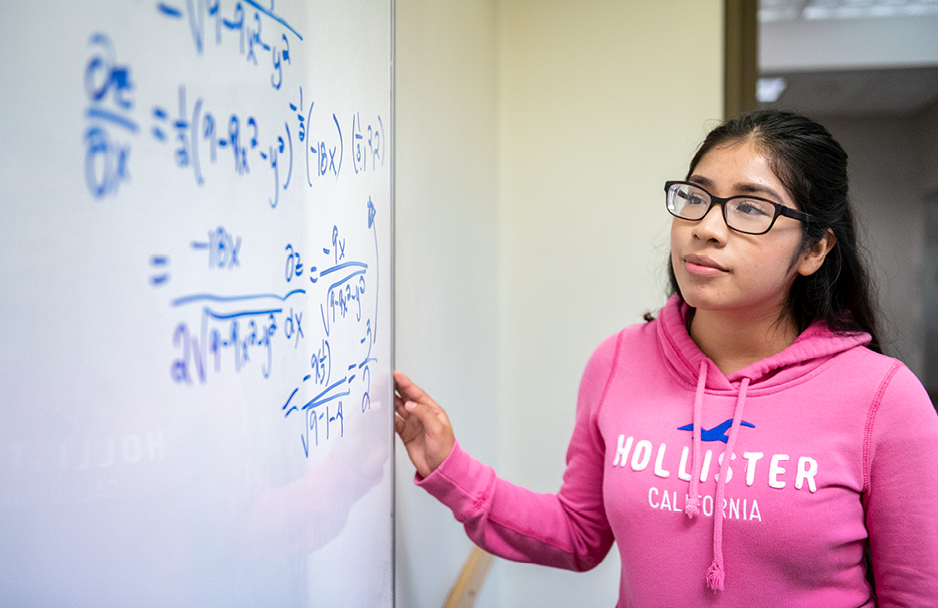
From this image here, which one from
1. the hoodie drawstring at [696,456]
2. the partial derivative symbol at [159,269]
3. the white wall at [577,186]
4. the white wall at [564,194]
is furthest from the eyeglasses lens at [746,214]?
the white wall at [577,186]

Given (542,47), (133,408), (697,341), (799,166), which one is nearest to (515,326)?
(542,47)

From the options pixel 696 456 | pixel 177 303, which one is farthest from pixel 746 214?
pixel 177 303

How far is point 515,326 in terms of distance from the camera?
85.3 inches

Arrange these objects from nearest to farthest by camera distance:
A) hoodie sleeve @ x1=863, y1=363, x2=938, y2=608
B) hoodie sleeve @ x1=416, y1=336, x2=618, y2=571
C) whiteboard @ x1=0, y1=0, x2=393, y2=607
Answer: whiteboard @ x1=0, y1=0, x2=393, y2=607
hoodie sleeve @ x1=863, y1=363, x2=938, y2=608
hoodie sleeve @ x1=416, y1=336, x2=618, y2=571

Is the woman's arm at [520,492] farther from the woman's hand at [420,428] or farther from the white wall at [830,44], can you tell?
the white wall at [830,44]

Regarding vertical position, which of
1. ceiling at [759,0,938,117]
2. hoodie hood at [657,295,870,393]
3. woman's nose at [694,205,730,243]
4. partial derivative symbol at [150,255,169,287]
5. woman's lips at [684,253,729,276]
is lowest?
hoodie hood at [657,295,870,393]

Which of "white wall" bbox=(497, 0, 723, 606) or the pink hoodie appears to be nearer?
the pink hoodie

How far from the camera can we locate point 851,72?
203 cm

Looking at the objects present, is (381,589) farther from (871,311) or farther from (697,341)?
(871,311)

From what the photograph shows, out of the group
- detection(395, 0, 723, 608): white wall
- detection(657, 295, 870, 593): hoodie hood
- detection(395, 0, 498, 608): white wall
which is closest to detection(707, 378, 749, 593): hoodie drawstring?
detection(657, 295, 870, 593): hoodie hood

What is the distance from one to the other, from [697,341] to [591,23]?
56.5 inches

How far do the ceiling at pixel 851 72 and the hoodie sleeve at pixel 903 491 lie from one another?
1.49 m

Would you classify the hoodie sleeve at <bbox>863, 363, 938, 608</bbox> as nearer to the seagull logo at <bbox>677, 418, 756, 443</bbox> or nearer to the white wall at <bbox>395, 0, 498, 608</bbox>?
the seagull logo at <bbox>677, 418, 756, 443</bbox>

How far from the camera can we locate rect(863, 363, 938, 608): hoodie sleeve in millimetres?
809
